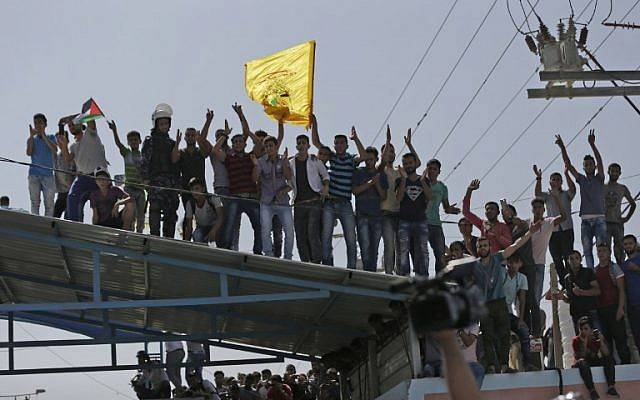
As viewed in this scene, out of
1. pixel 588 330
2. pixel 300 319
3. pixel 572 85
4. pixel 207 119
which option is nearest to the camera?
pixel 588 330

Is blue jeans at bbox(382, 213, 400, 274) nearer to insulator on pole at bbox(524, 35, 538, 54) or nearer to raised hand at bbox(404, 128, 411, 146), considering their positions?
raised hand at bbox(404, 128, 411, 146)

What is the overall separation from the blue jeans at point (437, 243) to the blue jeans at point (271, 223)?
1926mm

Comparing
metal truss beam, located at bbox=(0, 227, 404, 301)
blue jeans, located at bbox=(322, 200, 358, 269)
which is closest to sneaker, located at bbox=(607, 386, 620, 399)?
metal truss beam, located at bbox=(0, 227, 404, 301)

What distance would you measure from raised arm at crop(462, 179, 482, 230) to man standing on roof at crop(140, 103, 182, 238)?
159 inches

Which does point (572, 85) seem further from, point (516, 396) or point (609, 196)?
point (516, 396)

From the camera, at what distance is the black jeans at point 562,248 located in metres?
→ 16.2

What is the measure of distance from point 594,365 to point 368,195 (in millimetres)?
3661

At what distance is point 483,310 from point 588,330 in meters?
11.5

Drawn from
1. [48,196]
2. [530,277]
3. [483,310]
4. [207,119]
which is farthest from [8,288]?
[483,310]

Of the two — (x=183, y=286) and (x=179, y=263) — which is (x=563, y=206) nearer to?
(x=179, y=263)

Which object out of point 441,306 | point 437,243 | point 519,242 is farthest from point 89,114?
point 441,306

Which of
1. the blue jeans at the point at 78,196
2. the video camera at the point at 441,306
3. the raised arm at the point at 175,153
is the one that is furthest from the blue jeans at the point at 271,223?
the video camera at the point at 441,306

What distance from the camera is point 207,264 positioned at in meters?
15.1

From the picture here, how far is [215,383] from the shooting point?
1844 centimetres
